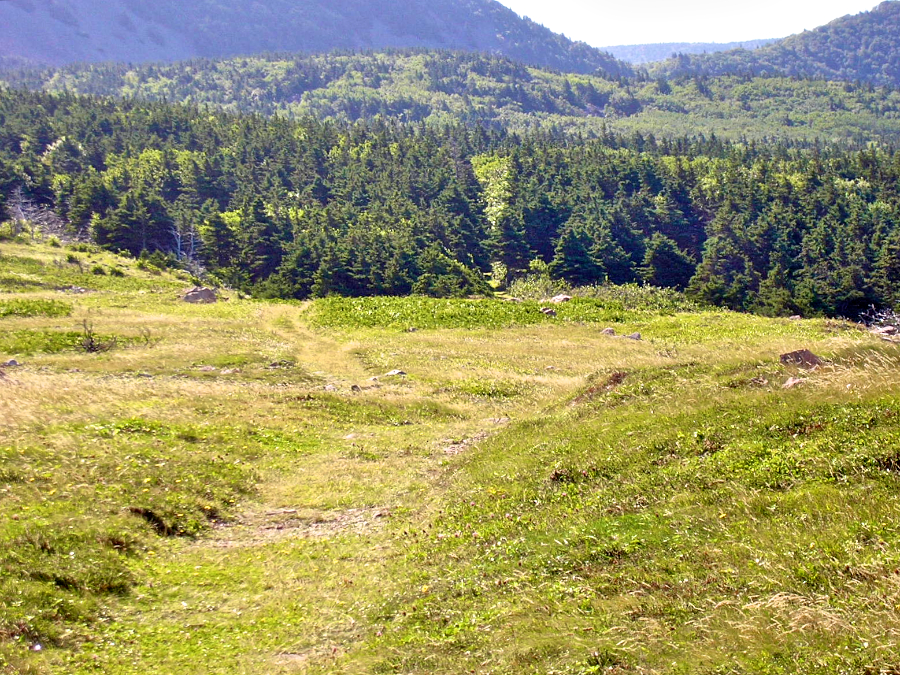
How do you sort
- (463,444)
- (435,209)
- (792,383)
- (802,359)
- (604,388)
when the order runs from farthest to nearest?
1. (435,209)
2. (604,388)
3. (463,444)
4. (802,359)
5. (792,383)

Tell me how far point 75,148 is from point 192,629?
153149 millimetres

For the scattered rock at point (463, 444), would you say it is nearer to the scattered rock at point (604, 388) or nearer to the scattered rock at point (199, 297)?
the scattered rock at point (604, 388)

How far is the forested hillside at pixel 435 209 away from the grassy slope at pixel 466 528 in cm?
6224

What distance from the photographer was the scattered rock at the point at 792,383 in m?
16.2

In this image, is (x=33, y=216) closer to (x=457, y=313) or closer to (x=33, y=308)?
(x=33, y=308)

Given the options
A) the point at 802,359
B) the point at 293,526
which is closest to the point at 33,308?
the point at 293,526

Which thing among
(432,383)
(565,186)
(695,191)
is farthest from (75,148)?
(432,383)

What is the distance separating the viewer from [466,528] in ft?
45.6

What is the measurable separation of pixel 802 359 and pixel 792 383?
3.58 m

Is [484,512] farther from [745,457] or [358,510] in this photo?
[745,457]

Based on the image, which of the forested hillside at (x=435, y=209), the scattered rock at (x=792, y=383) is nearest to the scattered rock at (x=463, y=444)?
the scattered rock at (x=792, y=383)

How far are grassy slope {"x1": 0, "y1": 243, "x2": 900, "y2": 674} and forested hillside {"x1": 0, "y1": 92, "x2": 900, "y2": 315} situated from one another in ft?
204

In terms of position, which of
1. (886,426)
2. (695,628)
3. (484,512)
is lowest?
(484,512)

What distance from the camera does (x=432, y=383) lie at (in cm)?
3391
